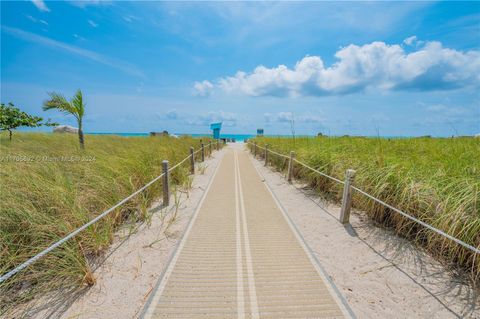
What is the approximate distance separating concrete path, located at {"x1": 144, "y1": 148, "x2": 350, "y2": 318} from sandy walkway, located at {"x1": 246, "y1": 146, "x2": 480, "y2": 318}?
27 centimetres

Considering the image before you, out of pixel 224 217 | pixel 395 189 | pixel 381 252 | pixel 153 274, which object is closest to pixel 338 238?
pixel 381 252

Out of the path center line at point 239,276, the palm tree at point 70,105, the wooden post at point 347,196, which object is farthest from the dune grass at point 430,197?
the palm tree at point 70,105

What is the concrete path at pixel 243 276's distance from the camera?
2.36 m

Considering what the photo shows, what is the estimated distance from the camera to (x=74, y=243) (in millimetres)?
2910

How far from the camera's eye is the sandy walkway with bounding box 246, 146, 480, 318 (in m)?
2.38

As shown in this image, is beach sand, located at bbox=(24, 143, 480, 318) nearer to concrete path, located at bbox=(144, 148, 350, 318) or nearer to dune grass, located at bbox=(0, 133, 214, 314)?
concrete path, located at bbox=(144, 148, 350, 318)

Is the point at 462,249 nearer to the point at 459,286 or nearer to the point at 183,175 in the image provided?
the point at 459,286

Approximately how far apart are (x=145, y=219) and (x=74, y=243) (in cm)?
161

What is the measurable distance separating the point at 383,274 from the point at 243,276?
1963 millimetres

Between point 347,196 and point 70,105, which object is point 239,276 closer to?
point 347,196

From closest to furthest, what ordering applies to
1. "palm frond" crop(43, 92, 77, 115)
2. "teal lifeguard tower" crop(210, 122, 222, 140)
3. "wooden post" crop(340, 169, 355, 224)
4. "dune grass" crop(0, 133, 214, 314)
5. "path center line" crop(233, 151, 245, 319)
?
"path center line" crop(233, 151, 245, 319) → "dune grass" crop(0, 133, 214, 314) → "wooden post" crop(340, 169, 355, 224) → "palm frond" crop(43, 92, 77, 115) → "teal lifeguard tower" crop(210, 122, 222, 140)

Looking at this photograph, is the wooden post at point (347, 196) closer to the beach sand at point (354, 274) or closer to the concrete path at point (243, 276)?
the beach sand at point (354, 274)

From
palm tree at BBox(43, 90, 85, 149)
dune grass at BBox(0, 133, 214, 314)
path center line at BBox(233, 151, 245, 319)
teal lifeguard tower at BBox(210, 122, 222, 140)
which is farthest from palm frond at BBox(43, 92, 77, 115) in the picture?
teal lifeguard tower at BBox(210, 122, 222, 140)

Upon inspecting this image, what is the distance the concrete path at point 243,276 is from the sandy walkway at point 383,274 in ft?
0.88
